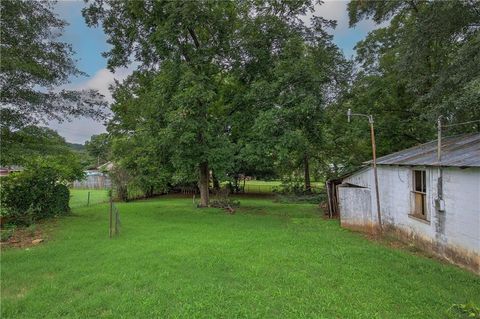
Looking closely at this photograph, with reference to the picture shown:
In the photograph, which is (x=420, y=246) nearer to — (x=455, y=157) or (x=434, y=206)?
(x=434, y=206)

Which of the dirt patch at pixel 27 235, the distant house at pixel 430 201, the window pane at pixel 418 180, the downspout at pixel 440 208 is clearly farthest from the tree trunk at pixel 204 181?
the downspout at pixel 440 208

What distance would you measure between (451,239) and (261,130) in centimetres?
728

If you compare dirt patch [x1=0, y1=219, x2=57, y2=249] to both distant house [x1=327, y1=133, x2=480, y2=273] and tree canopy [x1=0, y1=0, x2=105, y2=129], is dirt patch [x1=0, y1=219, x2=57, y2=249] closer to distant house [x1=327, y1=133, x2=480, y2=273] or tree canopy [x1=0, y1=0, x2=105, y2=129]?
tree canopy [x1=0, y1=0, x2=105, y2=129]

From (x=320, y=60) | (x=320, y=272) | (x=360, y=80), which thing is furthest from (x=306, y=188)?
(x=320, y=272)

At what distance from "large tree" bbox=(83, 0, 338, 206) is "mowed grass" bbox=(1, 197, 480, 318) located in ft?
17.5

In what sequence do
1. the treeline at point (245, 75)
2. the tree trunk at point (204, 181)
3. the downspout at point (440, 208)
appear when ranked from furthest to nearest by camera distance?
the tree trunk at point (204, 181) → the treeline at point (245, 75) → the downspout at point (440, 208)

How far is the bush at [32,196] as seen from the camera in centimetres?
1142

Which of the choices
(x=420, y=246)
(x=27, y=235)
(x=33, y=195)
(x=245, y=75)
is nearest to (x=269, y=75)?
(x=245, y=75)

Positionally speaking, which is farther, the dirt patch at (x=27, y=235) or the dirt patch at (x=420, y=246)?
the dirt patch at (x=27, y=235)

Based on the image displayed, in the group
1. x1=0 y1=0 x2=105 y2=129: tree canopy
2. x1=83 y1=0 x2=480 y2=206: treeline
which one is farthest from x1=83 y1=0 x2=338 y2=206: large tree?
x1=0 y1=0 x2=105 y2=129: tree canopy

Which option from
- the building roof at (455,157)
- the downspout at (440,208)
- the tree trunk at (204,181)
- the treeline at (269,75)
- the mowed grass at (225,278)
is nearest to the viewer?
the mowed grass at (225,278)

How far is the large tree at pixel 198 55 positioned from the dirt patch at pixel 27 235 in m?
5.32

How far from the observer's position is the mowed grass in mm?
4680

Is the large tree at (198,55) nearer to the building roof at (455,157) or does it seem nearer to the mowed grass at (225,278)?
the mowed grass at (225,278)
